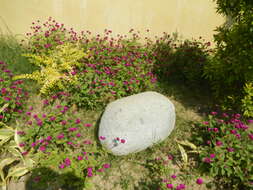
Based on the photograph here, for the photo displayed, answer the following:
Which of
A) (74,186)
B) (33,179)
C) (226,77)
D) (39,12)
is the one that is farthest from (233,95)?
(39,12)

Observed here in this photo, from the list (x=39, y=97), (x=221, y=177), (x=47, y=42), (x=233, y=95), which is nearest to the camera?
(x=221, y=177)

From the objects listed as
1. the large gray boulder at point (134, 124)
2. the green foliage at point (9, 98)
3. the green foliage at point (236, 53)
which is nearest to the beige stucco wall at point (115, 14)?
the green foliage at point (236, 53)

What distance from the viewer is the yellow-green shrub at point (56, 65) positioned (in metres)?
3.99

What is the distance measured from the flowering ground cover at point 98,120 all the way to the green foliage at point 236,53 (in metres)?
0.62

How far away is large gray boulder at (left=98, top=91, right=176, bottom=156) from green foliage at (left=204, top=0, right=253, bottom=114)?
1263 millimetres

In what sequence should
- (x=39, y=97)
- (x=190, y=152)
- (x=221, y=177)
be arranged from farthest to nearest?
(x=39, y=97)
(x=190, y=152)
(x=221, y=177)

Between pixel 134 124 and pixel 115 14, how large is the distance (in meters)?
3.13

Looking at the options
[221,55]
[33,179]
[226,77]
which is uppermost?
[221,55]

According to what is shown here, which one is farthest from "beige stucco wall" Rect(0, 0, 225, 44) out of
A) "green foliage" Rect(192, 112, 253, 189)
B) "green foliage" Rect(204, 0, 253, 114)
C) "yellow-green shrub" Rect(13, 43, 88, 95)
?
"green foliage" Rect(192, 112, 253, 189)

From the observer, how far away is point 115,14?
16.5ft

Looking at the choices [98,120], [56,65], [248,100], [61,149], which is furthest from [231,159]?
[56,65]

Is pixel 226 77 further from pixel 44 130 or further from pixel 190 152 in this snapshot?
pixel 44 130

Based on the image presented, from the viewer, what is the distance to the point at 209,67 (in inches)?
151

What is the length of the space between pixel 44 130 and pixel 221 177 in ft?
9.13
